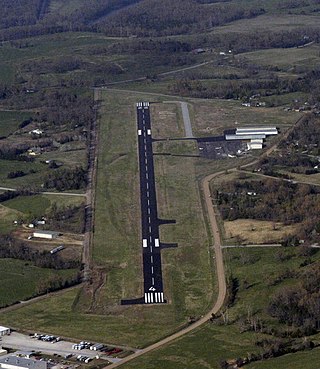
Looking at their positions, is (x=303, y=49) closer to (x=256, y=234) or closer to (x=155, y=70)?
(x=155, y=70)

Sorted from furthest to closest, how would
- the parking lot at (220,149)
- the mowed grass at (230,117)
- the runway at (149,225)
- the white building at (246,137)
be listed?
1. the mowed grass at (230,117)
2. the white building at (246,137)
3. the parking lot at (220,149)
4. the runway at (149,225)

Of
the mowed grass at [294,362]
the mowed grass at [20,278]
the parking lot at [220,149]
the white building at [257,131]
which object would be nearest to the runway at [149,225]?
the parking lot at [220,149]

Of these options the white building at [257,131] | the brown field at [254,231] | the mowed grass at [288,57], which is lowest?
the brown field at [254,231]

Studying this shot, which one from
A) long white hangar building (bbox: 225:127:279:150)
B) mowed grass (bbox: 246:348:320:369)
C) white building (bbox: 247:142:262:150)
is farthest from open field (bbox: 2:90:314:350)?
long white hangar building (bbox: 225:127:279:150)

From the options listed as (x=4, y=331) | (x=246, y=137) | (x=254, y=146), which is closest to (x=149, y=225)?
(x=4, y=331)

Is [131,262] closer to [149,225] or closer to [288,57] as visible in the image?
[149,225]

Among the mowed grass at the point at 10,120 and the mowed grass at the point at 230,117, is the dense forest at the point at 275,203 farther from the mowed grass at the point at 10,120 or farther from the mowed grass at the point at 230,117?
the mowed grass at the point at 10,120
